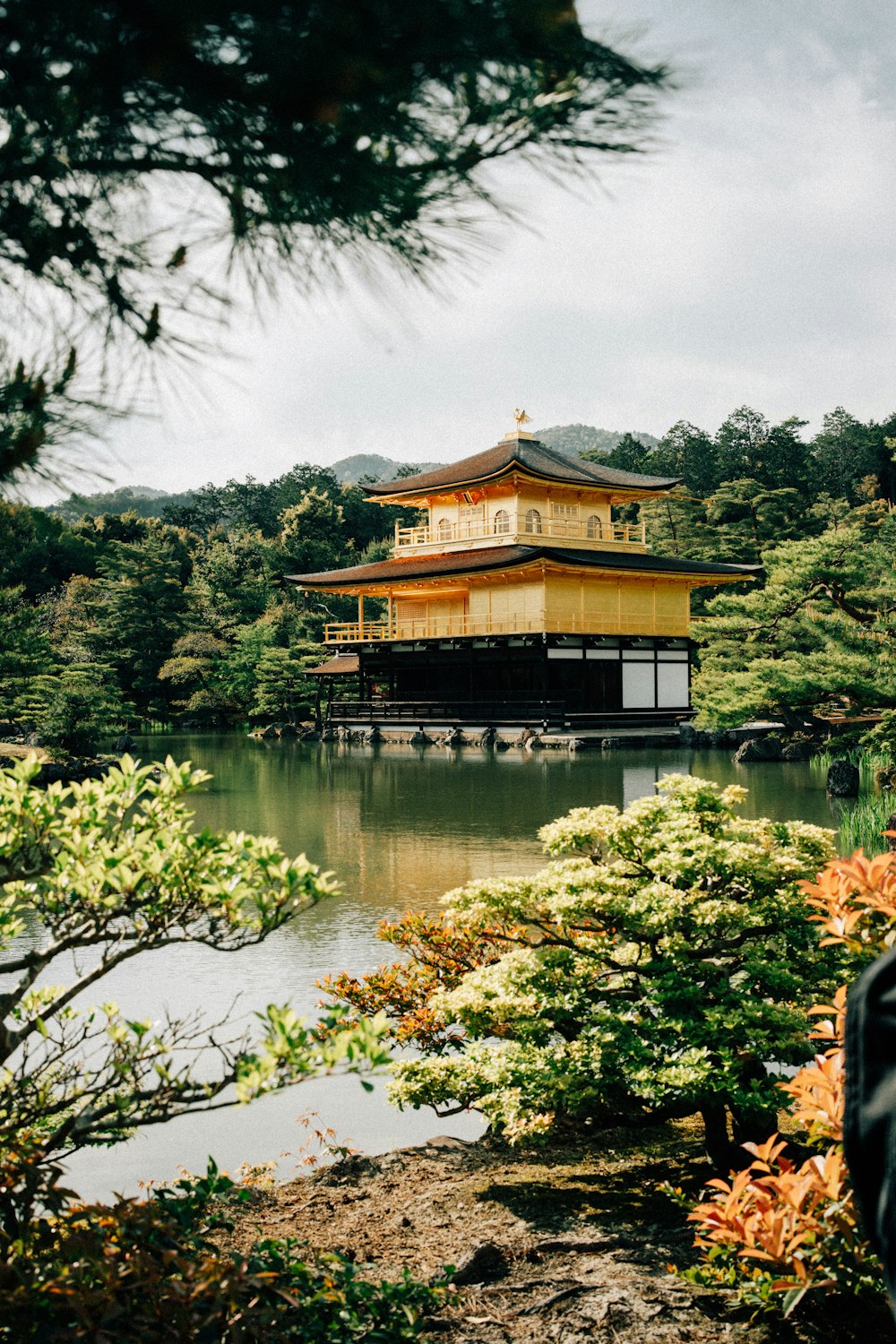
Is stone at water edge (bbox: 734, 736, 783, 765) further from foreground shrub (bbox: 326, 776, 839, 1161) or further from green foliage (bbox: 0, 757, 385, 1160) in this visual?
green foliage (bbox: 0, 757, 385, 1160)

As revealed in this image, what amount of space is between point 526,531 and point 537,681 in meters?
4.19

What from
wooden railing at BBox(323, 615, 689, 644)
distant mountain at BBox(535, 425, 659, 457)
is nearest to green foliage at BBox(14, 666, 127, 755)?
wooden railing at BBox(323, 615, 689, 644)

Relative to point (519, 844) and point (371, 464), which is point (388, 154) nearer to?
point (519, 844)

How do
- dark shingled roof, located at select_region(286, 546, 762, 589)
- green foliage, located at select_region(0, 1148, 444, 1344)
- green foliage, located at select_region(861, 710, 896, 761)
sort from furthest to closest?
1. dark shingled roof, located at select_region(286, 546, 762, 589)
2. green foliage, located at select_region(861, 710, 896, 761)
3. green foliage, located at select_region(0, 1148, 444, 1344)

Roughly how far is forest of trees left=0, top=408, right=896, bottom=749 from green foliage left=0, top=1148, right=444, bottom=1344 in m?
1.21

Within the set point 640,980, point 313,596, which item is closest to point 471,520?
point 313,596

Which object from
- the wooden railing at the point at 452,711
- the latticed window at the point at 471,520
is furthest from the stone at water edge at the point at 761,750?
the latticed window at the point at 471,520

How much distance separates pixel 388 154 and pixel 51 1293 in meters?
1.90

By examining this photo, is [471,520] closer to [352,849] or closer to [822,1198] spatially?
[352,849]

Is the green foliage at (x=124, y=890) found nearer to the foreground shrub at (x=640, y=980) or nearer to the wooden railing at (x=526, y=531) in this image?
the foreground shrub at (x=640, y=980)

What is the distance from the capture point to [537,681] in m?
24.0

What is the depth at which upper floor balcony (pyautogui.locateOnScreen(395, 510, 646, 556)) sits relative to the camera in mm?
25906

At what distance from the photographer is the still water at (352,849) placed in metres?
3.92

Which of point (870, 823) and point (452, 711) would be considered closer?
point (870, 823)
